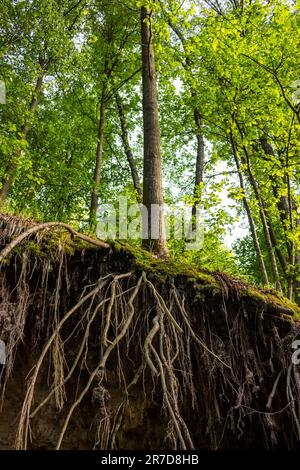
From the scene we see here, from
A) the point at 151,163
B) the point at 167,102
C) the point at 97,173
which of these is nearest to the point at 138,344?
the point at 151,163

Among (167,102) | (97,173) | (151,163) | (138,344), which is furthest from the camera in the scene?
(167,102)

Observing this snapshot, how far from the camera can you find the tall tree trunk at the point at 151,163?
5.07m

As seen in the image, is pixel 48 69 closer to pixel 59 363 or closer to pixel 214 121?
pixel 214 121

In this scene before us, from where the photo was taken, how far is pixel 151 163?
226 inches

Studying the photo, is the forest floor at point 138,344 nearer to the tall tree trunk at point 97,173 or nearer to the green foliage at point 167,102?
the green foliage at point 167,102

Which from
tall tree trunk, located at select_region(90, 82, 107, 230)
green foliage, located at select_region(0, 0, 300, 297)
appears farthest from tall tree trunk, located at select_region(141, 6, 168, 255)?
tall tree trunk, located at select_region(90, 82, 107, 230)

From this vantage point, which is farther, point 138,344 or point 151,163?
point 151,163

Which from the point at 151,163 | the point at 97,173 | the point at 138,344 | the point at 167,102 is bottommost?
the point at 138,344

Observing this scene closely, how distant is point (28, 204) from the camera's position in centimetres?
1410

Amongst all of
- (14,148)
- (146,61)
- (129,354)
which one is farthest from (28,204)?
(129,354)

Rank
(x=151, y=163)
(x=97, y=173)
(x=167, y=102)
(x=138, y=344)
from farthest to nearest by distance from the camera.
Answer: (x=167, y=102), (x=97, y=173), (x=151, y=163), (x=138, y=344)

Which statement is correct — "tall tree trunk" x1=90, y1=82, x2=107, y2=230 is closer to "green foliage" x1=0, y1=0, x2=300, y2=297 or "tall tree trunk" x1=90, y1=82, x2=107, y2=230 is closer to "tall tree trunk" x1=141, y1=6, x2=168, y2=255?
"green foliage" x1=0, y1=0, x2=300, y2=297

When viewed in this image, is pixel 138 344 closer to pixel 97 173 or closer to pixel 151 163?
pixel 151 163

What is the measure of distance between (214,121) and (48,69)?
637cm
